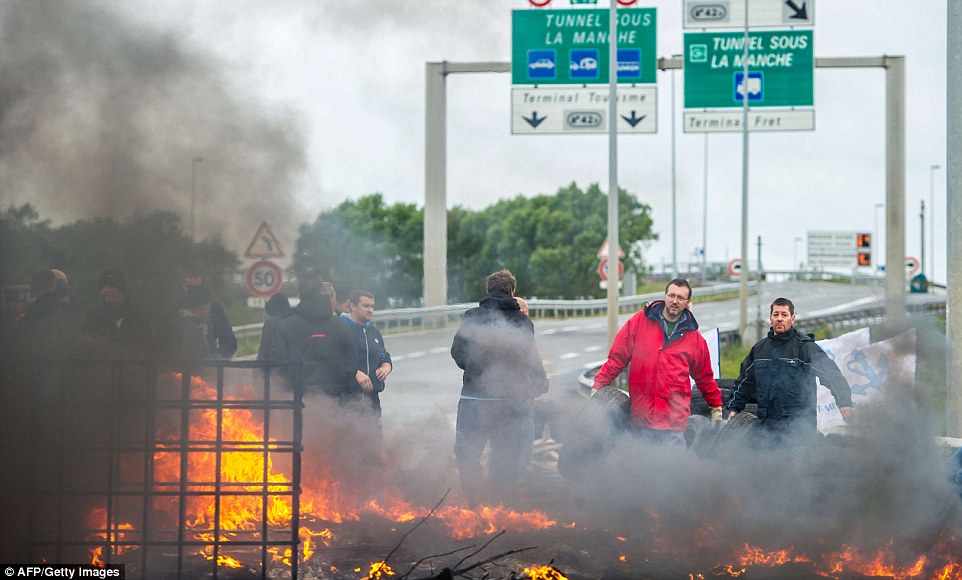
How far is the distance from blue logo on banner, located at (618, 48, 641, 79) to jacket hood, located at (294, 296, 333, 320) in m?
12.1

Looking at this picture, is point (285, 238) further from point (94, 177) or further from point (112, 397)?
point (112, 397)

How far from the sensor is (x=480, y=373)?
6258 mm

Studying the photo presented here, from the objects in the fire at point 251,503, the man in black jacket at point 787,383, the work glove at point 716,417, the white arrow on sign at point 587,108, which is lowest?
the fire at point 251,503

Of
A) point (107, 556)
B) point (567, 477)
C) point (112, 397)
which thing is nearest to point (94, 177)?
point (112, 397)

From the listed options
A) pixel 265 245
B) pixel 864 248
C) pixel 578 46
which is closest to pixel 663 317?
pixel 265 245

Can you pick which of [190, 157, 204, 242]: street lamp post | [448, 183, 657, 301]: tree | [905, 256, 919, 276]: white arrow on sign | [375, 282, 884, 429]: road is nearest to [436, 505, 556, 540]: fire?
[375, 282, 884, 429]: road

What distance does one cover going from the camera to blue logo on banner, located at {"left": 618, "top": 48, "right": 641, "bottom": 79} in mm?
17625

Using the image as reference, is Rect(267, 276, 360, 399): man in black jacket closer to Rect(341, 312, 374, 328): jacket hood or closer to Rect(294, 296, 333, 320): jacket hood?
Rect(294, 296, 333, 320): jacket hood

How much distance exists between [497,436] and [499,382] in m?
0.32

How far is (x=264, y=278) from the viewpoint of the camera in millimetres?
6523

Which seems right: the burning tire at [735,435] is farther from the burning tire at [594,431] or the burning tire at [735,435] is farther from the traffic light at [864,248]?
the traffic light at [864,248]

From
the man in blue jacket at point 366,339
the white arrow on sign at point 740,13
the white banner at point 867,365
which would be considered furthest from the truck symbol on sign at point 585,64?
the man in blue jacket at point 366,339

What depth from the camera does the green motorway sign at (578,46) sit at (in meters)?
17.3

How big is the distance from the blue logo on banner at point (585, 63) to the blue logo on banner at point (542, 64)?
12.3 inches
